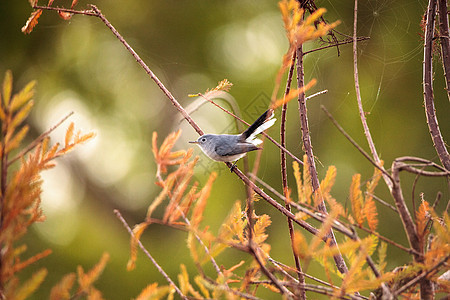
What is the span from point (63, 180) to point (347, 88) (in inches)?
88.1

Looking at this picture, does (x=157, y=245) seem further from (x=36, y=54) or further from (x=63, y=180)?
(x=36, y=54)

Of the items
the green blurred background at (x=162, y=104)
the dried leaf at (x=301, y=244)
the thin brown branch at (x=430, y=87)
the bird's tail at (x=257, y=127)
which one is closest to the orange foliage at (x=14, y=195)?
the dried leaf at (x=301, y=244)

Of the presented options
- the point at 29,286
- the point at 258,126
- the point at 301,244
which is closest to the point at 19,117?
the point at 29,286

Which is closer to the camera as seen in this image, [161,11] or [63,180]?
[63,180]

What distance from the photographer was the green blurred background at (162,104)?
2914mm

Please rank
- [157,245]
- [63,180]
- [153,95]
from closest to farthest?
[63,180] → [157,245] → [153,95]

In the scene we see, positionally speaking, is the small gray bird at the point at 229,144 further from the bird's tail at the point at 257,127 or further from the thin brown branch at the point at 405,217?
the thin brown branch at the point at 405,217

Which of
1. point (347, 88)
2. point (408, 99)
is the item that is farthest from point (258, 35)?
point (408, 99)

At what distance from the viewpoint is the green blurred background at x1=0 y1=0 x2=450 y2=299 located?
2.91 m

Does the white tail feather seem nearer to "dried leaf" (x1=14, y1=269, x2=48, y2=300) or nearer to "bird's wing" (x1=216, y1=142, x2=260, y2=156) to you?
"bird's wing" (x1=216, y1=142, x2=260, y2=156)

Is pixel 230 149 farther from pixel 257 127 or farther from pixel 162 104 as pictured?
pixel 162 104

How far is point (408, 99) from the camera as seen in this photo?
10.2 feet

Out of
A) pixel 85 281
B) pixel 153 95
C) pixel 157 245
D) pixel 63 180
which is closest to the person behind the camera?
pixel 85 281

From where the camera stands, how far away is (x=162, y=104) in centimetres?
347
